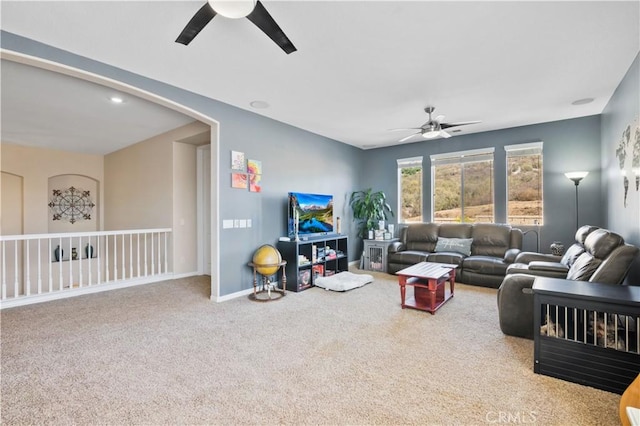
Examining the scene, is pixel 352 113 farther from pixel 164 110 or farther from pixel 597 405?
pixel 597 405

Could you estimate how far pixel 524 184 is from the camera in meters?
5.32

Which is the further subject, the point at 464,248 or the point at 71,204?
the point at 71,204

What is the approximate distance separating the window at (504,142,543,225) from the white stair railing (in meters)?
6.30

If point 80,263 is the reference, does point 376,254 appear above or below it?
below

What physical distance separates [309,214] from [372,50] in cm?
276

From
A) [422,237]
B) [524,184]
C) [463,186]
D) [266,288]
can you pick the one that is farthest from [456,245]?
[266,288]

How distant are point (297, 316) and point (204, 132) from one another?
3345 mm

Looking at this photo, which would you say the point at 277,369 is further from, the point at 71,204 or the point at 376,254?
the point at 71,204

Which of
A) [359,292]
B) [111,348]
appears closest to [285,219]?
[359,292]

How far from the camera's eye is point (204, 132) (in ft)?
16.0

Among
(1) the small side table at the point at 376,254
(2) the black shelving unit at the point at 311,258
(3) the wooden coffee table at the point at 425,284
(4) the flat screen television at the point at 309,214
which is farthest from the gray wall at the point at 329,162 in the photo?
(3) the wooden coffee table at the point at 425,284

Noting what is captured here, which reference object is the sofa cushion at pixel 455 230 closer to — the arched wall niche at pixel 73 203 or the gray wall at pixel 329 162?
the gray wall at pixel 329 162

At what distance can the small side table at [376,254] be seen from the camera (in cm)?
589

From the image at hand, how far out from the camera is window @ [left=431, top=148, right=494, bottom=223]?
223 inches
